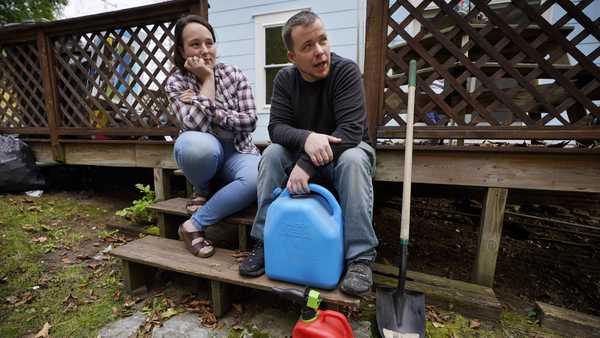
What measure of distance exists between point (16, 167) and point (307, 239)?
3.27 m

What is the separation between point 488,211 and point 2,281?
290 centimetres

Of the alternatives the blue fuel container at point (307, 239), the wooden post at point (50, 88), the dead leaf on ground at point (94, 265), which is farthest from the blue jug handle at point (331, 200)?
the wooden post at point (50, 88)

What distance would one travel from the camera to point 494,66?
1816 mm

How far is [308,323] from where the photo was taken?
100 cm

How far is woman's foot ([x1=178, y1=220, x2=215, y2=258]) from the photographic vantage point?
4.91 ft

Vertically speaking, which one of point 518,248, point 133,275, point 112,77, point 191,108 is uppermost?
point 112,77

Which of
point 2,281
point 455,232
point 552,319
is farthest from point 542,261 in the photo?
point 2,281

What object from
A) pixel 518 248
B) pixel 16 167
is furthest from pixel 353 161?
pixel 16 167

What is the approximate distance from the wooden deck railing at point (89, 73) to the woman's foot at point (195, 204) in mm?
821

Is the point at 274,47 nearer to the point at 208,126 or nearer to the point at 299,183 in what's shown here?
the point at 208,126

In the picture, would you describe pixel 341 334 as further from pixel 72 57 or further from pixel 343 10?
pixel 343 10

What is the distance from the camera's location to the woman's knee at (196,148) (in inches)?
60.7

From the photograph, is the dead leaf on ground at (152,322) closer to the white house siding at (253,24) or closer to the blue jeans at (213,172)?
the blue jeans at (213,172)

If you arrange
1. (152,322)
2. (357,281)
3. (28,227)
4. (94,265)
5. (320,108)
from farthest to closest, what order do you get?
(28,227), (94,265), (320,108), (152,322), (357,281)
